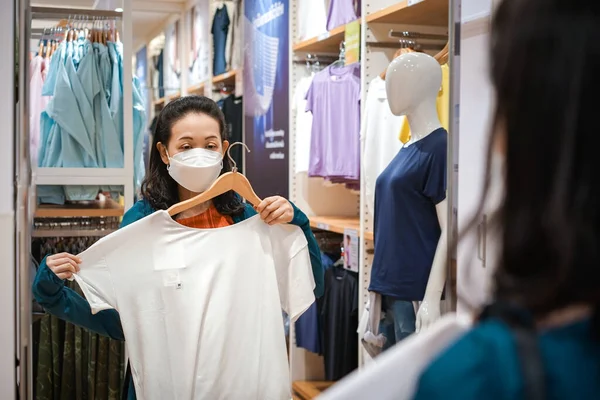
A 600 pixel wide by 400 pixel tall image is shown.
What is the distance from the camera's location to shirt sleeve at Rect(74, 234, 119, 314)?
212 cm

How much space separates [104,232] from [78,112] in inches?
22.6

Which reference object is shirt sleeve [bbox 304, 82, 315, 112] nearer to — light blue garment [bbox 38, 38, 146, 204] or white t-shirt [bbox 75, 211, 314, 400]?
light blue garment [bbox 38, 38, 146, 204]

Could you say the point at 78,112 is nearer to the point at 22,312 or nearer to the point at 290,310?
the point at 22,312

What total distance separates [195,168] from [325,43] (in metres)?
2.62

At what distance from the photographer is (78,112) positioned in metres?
3.49

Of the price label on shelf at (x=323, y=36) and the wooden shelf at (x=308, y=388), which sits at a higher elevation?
the price label on shelf at (x=323, y=36)

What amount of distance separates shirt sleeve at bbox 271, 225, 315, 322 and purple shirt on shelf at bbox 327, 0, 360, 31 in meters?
2.17

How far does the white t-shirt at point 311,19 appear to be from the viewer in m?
4.57

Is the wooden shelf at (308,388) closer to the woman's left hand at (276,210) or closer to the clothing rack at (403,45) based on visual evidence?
the clothing rack at (403,45)

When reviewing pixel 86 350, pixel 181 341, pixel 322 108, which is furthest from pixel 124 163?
pixel 181 341

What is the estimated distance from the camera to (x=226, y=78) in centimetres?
658

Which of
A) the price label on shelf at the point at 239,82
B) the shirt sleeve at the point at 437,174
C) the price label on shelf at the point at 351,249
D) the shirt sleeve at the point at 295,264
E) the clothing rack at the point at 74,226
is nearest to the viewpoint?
the shirt sleeve at the point at 295,264

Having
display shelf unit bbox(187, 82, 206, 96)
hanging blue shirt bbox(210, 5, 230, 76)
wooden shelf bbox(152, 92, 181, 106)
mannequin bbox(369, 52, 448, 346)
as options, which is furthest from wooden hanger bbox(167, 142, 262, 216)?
wooden shelf bbox(152, 92, 181, 106)

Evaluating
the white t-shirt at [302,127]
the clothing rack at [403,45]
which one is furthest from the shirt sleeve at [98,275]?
the white t-shirt at [302,127]
